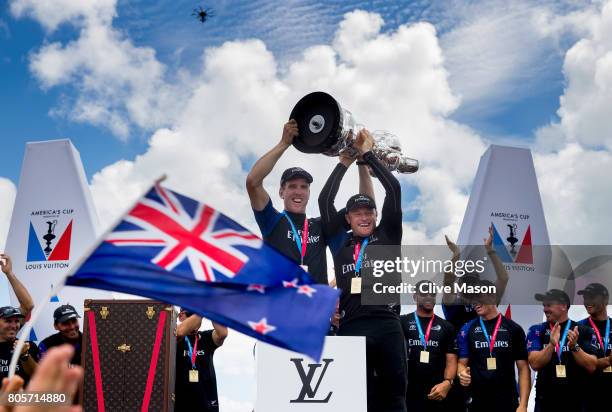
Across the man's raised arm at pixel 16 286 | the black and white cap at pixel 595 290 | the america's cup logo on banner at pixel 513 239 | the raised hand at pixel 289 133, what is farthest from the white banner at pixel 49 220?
the black and white cap at pixel 595 290

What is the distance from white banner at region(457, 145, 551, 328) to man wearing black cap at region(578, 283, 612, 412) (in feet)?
10.3

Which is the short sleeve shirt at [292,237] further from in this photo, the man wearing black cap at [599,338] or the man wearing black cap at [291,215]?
A: the man wearing black cap at [599,338]

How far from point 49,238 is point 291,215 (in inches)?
258

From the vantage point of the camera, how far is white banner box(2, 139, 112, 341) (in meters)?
11.4

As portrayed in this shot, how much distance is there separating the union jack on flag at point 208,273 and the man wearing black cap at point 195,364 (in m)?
5.11

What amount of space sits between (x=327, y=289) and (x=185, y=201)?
2.59ft

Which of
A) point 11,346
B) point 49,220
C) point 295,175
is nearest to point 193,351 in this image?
point 11,346

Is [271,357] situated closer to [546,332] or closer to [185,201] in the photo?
[185,201]

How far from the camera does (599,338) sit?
7.95 m

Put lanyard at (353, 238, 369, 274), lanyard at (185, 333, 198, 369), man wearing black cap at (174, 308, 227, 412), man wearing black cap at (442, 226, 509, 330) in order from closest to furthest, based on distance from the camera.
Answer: lanyard at (353, 238, 369, 274)
man wearing black cap at (174, 308, 227, 412)
man wearing black cap at (442, 226, 509, 330)
lanyard at (185, 333, 198, 369)

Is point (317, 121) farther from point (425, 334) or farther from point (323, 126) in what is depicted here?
point (425, 334)

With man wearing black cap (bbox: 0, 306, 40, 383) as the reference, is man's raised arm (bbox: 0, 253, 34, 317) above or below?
above

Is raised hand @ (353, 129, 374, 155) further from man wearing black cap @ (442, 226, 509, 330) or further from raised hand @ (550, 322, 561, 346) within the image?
A: raised hand @ (550, 322, 561, 346)

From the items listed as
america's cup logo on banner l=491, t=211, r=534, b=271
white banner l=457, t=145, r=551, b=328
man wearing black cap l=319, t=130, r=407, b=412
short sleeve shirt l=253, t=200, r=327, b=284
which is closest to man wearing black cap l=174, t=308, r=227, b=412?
short sleeve shirt l=253, t=200, r=327, b=284
